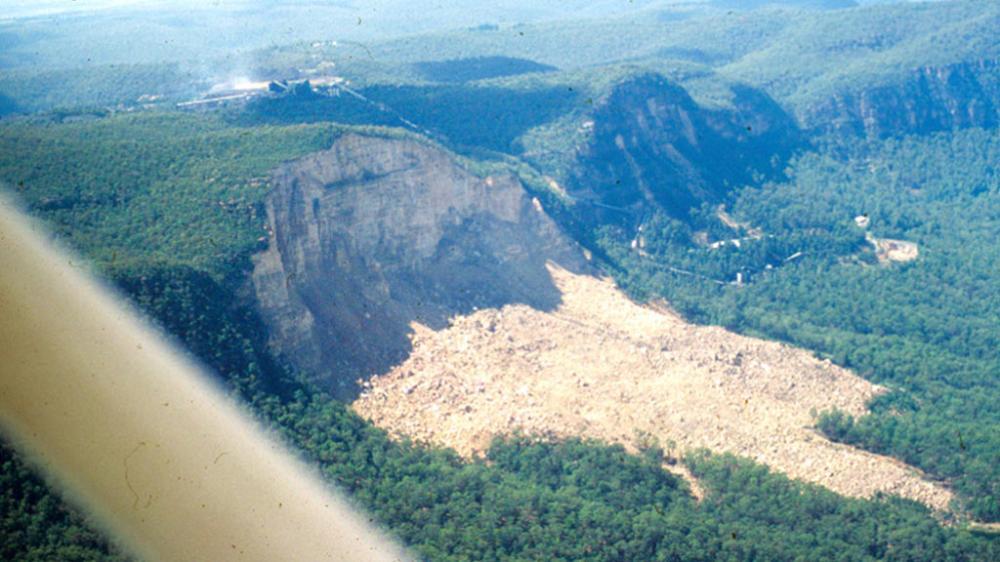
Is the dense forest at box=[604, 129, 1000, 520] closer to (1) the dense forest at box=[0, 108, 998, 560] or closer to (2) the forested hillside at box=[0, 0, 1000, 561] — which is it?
(2) the forested hillside at box=[0, 0, 1000, 561]

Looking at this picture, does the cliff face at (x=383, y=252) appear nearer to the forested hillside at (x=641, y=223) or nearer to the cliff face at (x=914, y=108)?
the forested hillside at (x=641, y=223)

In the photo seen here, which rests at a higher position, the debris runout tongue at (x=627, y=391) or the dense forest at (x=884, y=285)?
the debris runout tongue at (x=627, y=391)

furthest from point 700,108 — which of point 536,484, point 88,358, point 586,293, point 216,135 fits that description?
point 88,358

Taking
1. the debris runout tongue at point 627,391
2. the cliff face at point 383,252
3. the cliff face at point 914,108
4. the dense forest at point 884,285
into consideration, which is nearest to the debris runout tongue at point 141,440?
the cliff face at point 383,252

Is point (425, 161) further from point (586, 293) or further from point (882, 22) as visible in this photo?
point (882, 22)

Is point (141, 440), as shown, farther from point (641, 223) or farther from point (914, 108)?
point (914, 108)

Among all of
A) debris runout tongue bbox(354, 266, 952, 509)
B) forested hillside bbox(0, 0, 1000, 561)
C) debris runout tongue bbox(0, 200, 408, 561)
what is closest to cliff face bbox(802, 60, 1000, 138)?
forested hillside bbox(0, 0, 1000, 561)

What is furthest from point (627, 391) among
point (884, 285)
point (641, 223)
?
point (884, 285)
